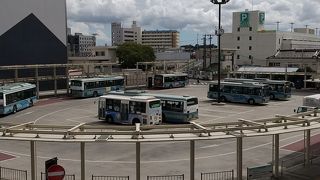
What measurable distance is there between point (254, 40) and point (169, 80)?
49962 millimetres

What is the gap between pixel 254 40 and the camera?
111875 millimetres

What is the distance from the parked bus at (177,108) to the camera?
3578cm

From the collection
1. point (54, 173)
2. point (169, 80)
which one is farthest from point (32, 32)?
point (54, 173)

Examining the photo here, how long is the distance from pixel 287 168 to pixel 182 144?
27.8 feet

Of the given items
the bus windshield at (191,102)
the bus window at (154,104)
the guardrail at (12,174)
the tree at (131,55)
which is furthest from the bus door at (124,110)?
the tree at (131,55)

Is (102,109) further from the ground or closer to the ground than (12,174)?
further from the ground

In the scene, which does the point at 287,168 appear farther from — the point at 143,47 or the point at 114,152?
the point at 143,47

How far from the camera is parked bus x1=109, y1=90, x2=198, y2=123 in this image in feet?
117

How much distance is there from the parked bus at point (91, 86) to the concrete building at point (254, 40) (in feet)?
197

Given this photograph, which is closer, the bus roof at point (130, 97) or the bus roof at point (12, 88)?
the bus roof at point (130, 97)

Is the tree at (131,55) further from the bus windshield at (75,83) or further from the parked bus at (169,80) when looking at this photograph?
the bus windshield at (75,83)

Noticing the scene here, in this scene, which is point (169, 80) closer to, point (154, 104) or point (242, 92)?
point (242, 92)

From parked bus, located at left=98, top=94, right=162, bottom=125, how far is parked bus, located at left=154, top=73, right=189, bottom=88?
32158mm

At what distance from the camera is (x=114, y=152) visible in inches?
1011
